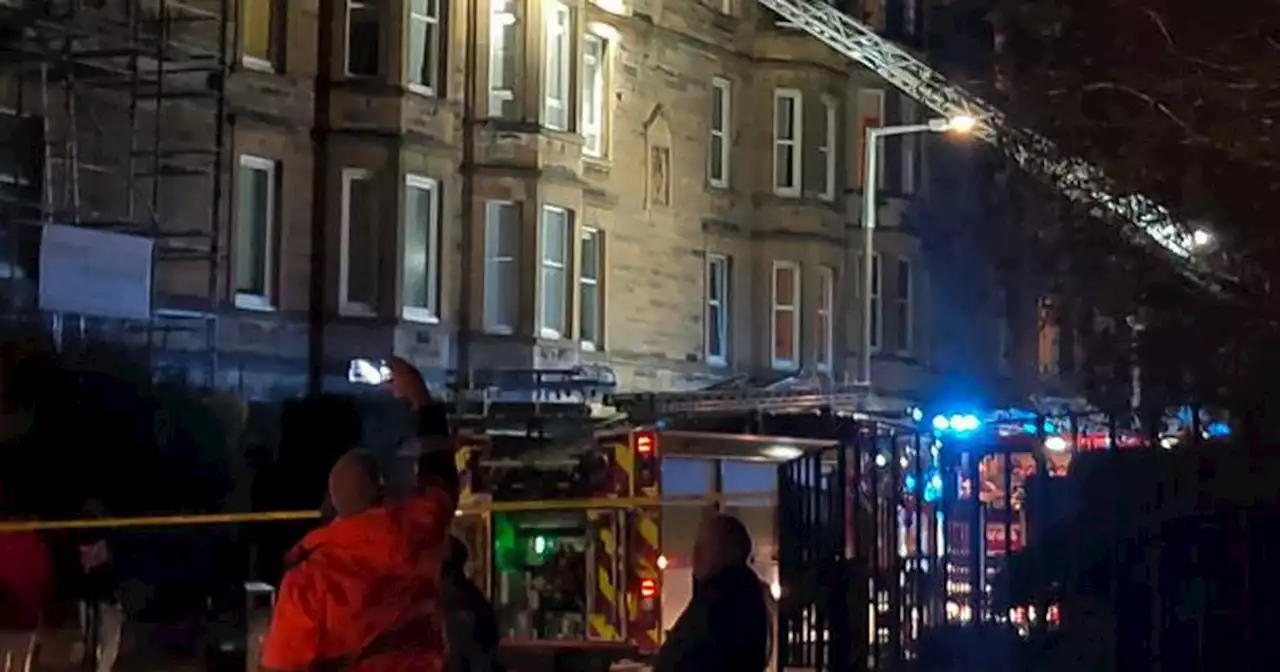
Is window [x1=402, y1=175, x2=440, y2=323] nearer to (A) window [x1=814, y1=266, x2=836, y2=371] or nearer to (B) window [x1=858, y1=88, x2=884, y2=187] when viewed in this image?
(A) window [x1=814, y1=266, x2=836, y2=371]

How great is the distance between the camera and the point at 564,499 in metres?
16.9

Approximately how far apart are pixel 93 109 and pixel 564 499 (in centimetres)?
819

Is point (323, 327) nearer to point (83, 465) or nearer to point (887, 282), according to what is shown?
point (83, 465)

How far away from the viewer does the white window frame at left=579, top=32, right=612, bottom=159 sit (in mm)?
28766

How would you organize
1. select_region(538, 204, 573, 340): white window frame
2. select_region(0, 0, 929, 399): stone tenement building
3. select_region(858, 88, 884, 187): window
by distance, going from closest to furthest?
1. select_region(0, 0, 929, 399): stone tenement building
2. select_region(538, 204, 573, 340): white window frame
3. select_region(858, 88, 884, 187): window

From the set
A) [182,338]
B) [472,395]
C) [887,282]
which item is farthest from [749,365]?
[182,338]

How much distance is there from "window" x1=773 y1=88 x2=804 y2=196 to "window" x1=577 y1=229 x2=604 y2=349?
5.66 meters

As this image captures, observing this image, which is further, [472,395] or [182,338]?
[472,395]

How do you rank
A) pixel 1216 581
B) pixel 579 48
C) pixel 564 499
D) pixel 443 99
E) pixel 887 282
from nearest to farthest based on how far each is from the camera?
1. pixel 1216 581
2. pixel 564 499
3. pixel 443 99
4. pixel 579 48
5. pixel 887 282

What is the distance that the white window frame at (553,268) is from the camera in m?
26.8

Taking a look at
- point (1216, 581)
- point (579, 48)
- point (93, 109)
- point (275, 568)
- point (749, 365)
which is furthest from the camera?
point (749, 365)

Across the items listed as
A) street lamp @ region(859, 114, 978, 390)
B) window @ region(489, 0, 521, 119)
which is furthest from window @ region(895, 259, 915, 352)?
window @ region(489, 0, 521, 119)

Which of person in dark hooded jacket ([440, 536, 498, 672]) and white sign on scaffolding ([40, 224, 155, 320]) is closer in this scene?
person in dark hooded jacket ([440, 536, 498, 672])

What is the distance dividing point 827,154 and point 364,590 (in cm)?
2894
